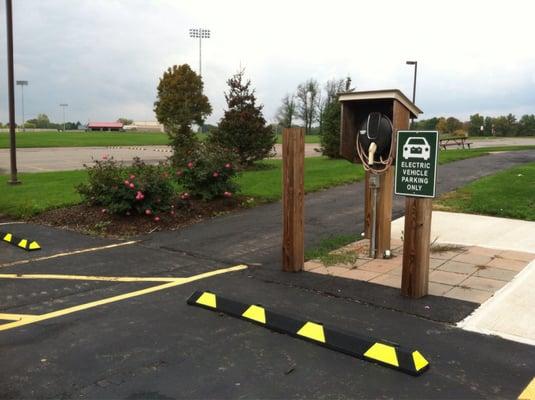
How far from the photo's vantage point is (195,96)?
53.7m

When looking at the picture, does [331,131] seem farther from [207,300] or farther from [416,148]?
[207,300]

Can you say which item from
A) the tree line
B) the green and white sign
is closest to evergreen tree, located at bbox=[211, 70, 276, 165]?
the green and white sign

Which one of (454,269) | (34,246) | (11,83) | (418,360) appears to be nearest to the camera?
A: (418,360)

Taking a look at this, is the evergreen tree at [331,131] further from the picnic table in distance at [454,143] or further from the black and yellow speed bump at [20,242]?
the black and yellow speed bump at [20,242]

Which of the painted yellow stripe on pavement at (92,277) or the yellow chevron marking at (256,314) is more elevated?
the yellow chevron marking at (256,314)

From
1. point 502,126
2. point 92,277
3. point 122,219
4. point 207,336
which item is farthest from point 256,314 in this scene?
point 502,126

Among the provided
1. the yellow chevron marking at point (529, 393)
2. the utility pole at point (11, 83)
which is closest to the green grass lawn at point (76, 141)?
the utility pole at point (11, 83)

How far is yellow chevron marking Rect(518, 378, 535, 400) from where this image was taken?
323 centimetres

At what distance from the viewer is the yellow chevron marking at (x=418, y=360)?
358 centimetres

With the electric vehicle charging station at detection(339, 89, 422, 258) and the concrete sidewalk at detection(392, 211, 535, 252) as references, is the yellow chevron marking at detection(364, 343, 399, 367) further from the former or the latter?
the concrete sidewalk at detection(392, 211, 535, 252)

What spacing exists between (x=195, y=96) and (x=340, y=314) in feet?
167

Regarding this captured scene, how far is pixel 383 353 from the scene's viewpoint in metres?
3.77

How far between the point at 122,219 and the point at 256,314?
17.0 ft

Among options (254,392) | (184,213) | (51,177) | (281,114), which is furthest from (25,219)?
(281,114)
